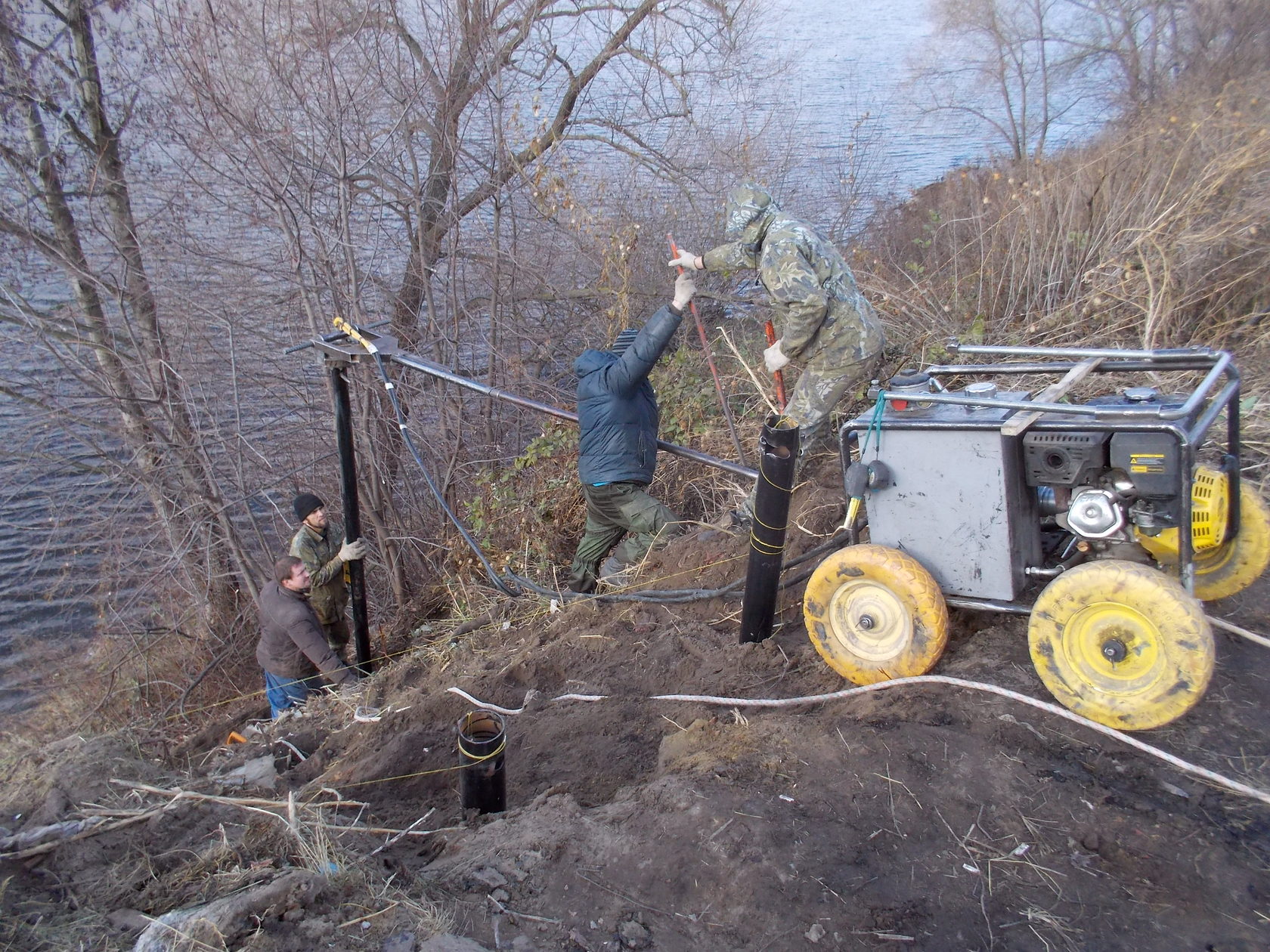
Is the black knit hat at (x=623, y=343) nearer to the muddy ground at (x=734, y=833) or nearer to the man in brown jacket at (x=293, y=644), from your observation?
the muddy ground at (x=734, y=833)

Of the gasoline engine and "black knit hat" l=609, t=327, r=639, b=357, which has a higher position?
"black knit hat" l=609, t=327, r=639, b=357

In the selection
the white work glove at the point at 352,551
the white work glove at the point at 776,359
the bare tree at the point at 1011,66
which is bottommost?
the white work glove at the point at 352,551

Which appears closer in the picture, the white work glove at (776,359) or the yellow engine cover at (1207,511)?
the yellow engine cover at (1207,511)

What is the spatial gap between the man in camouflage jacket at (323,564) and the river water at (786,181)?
148 inches

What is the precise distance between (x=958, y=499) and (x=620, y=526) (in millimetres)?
3246

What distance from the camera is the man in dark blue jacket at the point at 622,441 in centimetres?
599

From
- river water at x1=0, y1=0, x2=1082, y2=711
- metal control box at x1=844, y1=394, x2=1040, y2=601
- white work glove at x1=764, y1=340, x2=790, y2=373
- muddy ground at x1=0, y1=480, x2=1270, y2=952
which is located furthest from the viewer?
river water at x1=0, y1=0, x2=1082, y2=711

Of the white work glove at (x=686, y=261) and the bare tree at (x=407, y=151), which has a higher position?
the bare tree at (x=407, y=151)

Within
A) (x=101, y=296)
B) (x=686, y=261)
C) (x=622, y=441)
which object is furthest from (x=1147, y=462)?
(x=101, y=296)

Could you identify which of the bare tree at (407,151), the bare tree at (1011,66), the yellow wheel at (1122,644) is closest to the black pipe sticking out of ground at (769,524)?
the yellow wheel at (1122,644)

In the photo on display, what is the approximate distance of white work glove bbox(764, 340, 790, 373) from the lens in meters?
6.13

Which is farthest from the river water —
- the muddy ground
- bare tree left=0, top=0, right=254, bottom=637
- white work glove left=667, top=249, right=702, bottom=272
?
white work glove left=667, top=249, right=702, bottom=272

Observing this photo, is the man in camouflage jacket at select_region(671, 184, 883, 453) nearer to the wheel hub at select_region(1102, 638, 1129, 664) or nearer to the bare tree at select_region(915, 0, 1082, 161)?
the wheel hub at select_region(1102, 638, 1129, 664)

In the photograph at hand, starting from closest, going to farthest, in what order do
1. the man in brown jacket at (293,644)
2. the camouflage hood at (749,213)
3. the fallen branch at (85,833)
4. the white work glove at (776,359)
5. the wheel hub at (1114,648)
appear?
the fallen branch at (85,833)
the wheel hub at (1114,648)
the white work glove at (776,359)
the camouflage hood at (749,213)
the man in brown jacket at (293,644)
